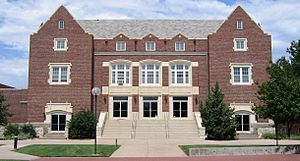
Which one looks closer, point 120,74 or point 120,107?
point 120,107

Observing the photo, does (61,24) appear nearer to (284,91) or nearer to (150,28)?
(150,28)

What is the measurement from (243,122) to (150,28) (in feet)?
54.6

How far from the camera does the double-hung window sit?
141ft

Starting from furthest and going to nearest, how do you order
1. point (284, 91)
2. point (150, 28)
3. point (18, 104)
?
1. point (150, 28)
2. point (18, 104)
3. point (284, 91)

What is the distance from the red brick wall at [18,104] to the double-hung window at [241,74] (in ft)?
82.0

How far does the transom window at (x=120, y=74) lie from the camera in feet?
144

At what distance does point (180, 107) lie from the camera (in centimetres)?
4353

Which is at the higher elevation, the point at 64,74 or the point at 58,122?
the point at 64,74

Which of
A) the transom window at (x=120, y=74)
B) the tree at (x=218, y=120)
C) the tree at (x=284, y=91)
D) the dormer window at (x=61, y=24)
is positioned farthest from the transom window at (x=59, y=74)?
the tree at (x=284, y=91)

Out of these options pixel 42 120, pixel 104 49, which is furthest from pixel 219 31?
pixel 42 120

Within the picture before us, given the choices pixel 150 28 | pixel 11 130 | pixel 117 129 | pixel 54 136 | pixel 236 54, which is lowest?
pixel 54 136

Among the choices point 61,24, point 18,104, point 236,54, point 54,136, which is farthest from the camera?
point 18,104

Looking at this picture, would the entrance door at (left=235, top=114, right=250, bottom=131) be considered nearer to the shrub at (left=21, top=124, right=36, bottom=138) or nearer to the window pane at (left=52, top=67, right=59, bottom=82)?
the window pane at (left=52, top=67, right=59, bottom=82)

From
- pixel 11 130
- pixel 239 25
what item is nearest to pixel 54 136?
pixel 11 130
